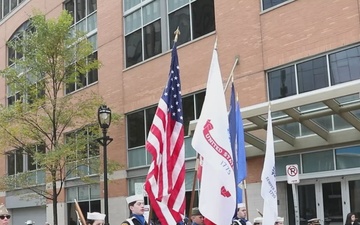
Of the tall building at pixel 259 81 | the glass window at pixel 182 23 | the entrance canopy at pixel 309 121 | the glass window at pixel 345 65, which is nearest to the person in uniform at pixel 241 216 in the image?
the tall building at pixel 259 81

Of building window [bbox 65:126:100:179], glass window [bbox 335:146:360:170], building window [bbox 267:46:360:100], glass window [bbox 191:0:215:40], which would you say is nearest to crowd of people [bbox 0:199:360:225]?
glass window [bbox 335:146:360:170]

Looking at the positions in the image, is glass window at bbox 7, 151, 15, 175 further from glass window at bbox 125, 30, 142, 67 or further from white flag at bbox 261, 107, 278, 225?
white flag at bbox 261, 107, 278, 225

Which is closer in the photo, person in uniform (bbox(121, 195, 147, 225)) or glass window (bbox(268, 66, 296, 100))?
person in uniform (bbox(121, 195, 147, 225))

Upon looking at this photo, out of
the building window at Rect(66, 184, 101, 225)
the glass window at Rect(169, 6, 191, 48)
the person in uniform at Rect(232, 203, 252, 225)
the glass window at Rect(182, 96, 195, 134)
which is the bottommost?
the person in uniform at Rect(232, 203, 252, 225)

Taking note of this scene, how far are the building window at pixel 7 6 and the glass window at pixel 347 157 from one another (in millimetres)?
25610

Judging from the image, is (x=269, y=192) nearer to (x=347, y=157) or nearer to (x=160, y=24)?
(x=347, y=157)

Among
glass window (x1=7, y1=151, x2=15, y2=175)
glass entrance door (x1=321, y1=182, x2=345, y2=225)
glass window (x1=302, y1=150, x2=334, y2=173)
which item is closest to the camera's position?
glass entrance door (x1=321, y1=182, x2=345, y2=225)

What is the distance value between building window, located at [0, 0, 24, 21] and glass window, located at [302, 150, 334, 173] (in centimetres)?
2457

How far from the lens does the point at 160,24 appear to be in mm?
24312

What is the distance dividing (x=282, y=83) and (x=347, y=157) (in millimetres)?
3262

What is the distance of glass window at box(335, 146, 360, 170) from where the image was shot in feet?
54.2

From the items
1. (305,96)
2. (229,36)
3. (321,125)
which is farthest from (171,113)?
(229,36)

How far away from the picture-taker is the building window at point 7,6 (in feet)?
123

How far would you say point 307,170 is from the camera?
58.6ft
